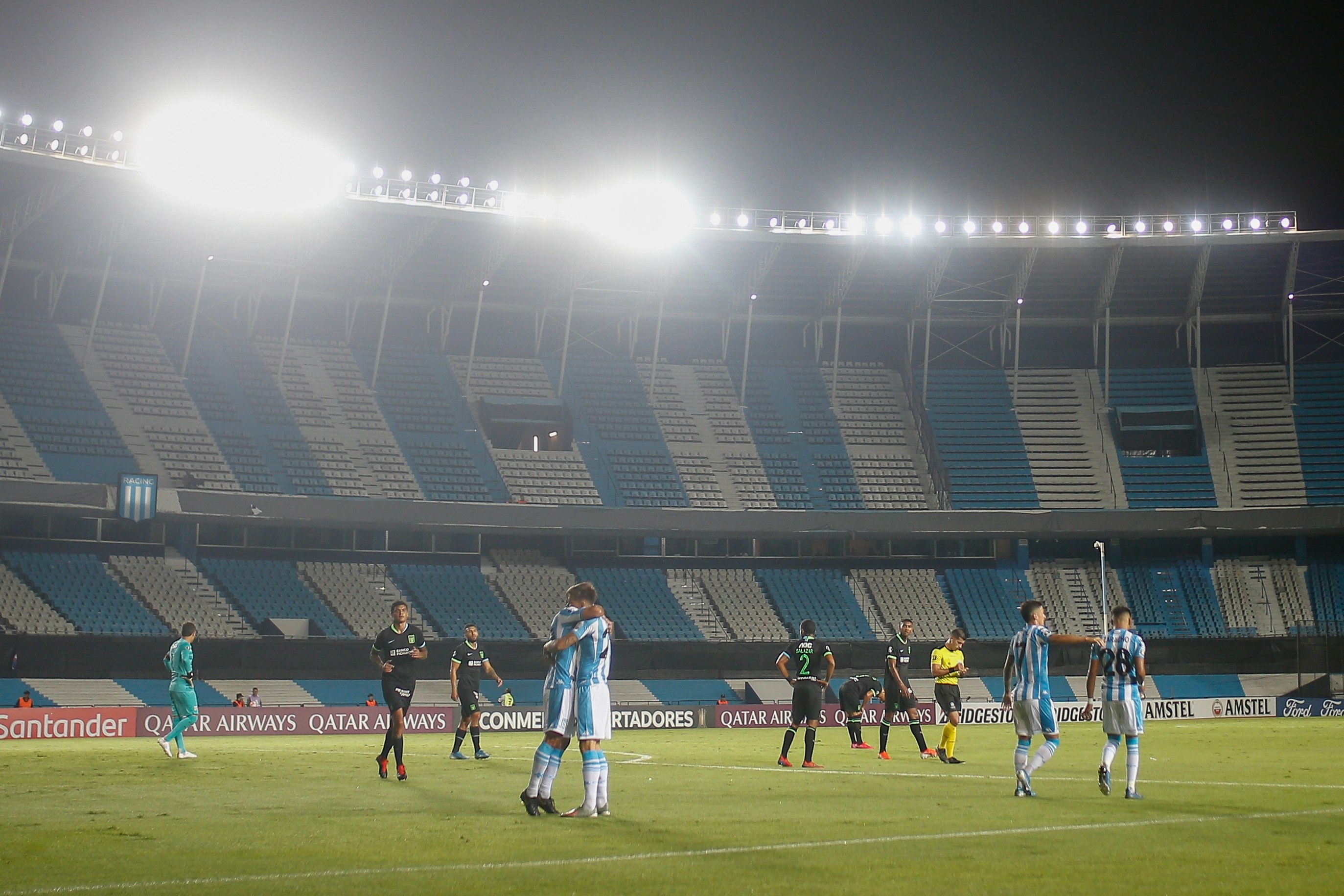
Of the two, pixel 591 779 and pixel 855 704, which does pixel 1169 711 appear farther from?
pixel 591 779

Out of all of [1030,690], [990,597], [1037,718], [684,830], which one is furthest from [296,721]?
[990,597]

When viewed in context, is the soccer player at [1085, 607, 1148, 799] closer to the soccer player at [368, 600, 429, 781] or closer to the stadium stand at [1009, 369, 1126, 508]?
the soccer player at [368, 600, 429, 781]

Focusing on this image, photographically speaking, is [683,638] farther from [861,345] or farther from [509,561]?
[861,345]

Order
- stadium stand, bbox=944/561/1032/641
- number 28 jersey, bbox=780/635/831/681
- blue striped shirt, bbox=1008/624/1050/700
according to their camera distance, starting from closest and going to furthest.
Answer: blue striped shirt, bbox=1008/624/1050/700 < number 28 jersey, bbox=780/635/831/681 < stadium stand, bbox=944/561/1032/641

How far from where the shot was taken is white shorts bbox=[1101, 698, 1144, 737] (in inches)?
533

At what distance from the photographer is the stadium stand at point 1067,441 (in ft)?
179

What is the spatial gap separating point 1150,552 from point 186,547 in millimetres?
40032

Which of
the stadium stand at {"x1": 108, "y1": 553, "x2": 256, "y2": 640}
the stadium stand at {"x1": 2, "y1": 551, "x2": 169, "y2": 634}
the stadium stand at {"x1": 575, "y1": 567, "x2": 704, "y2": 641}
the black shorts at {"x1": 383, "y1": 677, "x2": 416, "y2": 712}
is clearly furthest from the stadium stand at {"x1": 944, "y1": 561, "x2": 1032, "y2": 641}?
the black shorts at {"x1": 383, "y1": 677, "x2": 416, "y2": 712}

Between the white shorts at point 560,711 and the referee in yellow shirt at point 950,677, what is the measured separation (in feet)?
34.0

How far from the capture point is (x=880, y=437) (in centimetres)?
5694

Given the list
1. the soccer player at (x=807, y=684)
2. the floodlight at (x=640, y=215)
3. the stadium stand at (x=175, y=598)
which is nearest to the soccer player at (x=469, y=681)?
the soccer player at (x=807, y=684)

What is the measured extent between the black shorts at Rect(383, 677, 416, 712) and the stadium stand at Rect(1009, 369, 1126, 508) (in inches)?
1639

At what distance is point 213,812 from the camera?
12.6 meters

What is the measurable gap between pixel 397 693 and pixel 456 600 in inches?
1280
